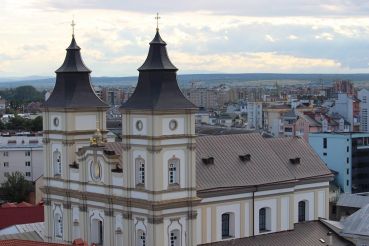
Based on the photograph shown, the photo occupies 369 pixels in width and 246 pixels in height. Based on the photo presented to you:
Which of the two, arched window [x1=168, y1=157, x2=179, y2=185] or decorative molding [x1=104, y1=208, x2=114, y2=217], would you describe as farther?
decorative molding [x1=104, y1=208, x2=114, y2=217]

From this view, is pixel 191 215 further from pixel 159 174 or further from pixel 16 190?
pixel 16 190

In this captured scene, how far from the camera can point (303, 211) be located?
6281cm

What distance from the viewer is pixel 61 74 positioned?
59562 millimetres

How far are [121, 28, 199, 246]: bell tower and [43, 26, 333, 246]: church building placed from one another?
60mm

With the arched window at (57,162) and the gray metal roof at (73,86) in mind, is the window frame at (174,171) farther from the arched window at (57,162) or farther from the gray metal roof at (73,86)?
the arched window at (57,162)

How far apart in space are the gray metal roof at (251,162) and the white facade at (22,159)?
53.3m

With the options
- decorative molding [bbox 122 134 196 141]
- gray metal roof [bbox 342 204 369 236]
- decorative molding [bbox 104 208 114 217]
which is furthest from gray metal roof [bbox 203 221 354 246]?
decorative molding [bbox 122 134 196 141]

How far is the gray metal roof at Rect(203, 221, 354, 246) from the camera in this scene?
57.9m

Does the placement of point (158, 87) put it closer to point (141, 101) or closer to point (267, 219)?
point (141, 101)

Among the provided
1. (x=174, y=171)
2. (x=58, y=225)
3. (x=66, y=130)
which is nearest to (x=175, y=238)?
(x=174, y=171)

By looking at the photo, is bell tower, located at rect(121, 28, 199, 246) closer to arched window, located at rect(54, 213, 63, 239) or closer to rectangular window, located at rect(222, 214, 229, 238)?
rectangular window, located at rect(222, 214, 229, 238)

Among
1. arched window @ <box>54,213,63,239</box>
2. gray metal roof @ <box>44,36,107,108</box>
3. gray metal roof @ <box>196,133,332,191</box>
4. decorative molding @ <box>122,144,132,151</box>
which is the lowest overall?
arched window @ <box>54,213,63,239</box>

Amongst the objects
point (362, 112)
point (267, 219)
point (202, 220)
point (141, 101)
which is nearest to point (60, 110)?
point (141, 101)

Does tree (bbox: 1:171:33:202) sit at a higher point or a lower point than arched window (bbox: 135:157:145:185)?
lower
